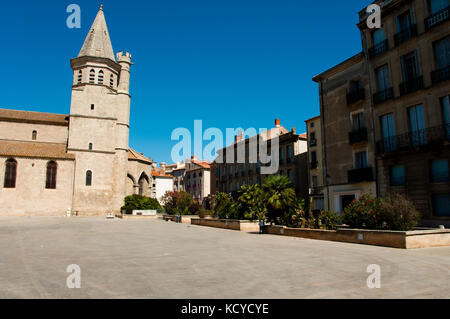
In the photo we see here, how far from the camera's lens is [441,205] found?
16156 millimetres

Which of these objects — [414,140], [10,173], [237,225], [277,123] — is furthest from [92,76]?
[414,140]

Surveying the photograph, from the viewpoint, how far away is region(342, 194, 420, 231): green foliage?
1146 cm

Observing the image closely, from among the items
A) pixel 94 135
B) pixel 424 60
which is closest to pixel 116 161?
pixel 94 135

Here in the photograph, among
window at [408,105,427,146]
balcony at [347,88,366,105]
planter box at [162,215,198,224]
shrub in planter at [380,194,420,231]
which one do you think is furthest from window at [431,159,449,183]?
planter box at [162,215,198,224]

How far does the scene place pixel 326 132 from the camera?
24031mm

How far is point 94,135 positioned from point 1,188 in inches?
544

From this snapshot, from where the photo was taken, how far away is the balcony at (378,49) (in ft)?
65.3

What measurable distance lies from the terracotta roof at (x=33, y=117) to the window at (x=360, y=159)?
1753 inches

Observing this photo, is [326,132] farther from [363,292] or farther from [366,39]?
[363,292]

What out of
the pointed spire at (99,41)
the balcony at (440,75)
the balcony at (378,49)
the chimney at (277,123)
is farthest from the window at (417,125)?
the pointed spire at (99,41)

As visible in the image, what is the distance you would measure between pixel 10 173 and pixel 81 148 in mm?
9461

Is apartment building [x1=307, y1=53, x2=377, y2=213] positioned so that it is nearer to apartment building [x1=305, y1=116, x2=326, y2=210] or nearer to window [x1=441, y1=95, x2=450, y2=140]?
window [x1=441, y1=95, x2=450, y2=140]

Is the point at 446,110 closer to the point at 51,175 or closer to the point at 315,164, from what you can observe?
the point at 315,164

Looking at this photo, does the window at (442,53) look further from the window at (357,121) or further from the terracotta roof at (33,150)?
the terracotta roof at (33,150)
